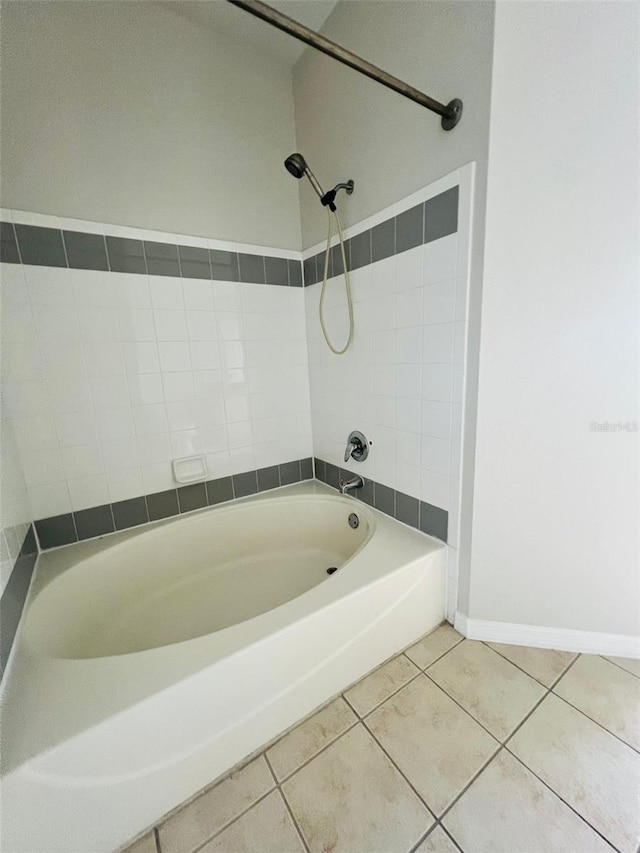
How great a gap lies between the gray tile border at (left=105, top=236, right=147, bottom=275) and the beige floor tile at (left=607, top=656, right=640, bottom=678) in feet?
7.79

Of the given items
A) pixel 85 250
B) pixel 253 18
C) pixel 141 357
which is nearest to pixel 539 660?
pixel 141 357

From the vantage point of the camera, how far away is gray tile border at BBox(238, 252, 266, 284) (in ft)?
5.33

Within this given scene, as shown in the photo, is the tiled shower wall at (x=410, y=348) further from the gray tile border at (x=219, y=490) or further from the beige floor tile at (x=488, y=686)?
the gray tile border at (x=219, y=490)

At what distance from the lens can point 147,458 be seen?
1507 mm

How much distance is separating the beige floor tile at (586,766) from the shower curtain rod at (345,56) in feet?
5.95

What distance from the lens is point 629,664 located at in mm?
1127

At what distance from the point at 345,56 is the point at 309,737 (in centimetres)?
189

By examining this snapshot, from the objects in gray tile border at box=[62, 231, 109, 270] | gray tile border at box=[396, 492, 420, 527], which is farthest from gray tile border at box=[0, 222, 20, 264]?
gray tile border at box=[396, 492, 420, 527]

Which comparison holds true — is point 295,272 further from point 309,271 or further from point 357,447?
point 357,447

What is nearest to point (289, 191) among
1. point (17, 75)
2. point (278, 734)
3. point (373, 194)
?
point (373, 194)

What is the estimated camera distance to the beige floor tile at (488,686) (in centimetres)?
98

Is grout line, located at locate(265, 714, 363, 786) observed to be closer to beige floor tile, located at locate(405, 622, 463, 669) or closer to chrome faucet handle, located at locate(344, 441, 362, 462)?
beige floor tile, located at locate(405, 622, 463, 669)

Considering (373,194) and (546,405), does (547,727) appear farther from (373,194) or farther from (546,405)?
(373,194)

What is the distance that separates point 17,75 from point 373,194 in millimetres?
1313
